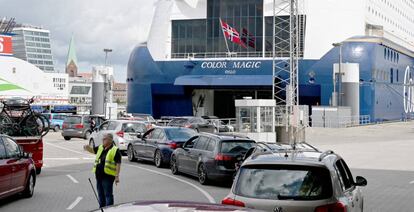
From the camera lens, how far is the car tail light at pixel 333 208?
6820 mm

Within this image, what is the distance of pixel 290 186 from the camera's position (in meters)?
6.93

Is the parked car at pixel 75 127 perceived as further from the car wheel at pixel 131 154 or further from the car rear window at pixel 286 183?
the car rear window at pixel 286 183

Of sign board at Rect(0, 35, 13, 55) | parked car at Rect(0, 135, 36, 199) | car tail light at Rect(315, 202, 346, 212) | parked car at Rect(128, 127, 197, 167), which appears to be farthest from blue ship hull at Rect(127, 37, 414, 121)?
car tail light at Rect(315, 202, 346, 212)

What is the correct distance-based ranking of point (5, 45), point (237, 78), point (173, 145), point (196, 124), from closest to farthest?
point (173, 145), point (196, 124), point (237, 78), point (5, 45)

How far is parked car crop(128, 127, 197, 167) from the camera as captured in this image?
2119 centimetres

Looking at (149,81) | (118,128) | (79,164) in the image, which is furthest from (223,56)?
(79,164)

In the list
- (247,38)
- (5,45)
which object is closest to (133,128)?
(247,38)

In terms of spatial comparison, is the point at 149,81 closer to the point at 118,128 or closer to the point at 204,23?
the point at 204,23

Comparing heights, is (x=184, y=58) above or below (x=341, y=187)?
above

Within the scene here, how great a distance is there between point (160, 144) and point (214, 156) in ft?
17.4

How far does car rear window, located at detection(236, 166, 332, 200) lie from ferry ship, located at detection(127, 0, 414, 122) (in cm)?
5289

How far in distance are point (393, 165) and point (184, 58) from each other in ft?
140

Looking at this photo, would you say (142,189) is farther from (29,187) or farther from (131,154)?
(131,154)

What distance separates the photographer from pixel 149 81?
214 feet
